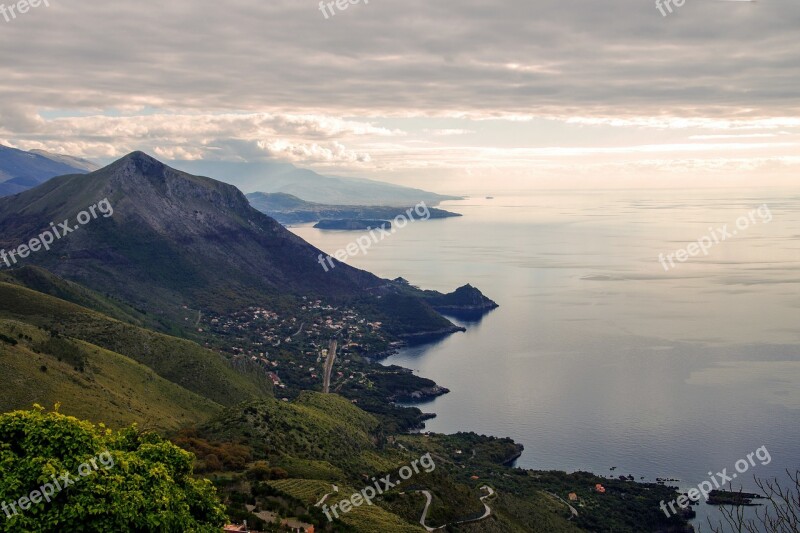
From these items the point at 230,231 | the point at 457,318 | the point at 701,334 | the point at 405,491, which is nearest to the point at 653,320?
the point at 701,334

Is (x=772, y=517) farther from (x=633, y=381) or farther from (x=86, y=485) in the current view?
(x=86, y=485)

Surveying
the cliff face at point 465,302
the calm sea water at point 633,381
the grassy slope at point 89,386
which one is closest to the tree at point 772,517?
the calm sea water at point 633,381

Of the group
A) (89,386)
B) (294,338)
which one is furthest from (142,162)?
(89,386)

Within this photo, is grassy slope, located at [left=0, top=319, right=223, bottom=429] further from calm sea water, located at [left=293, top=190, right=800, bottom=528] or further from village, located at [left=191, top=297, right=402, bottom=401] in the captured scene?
calm sea water, located at [left=293, top=190, right=800, bottom=528]

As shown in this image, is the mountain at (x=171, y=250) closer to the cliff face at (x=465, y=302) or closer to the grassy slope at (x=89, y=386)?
the cliff face at (x=465, y=302)

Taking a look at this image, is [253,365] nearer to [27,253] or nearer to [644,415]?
[644,415]

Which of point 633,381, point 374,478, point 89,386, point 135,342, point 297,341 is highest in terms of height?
point 135,342
